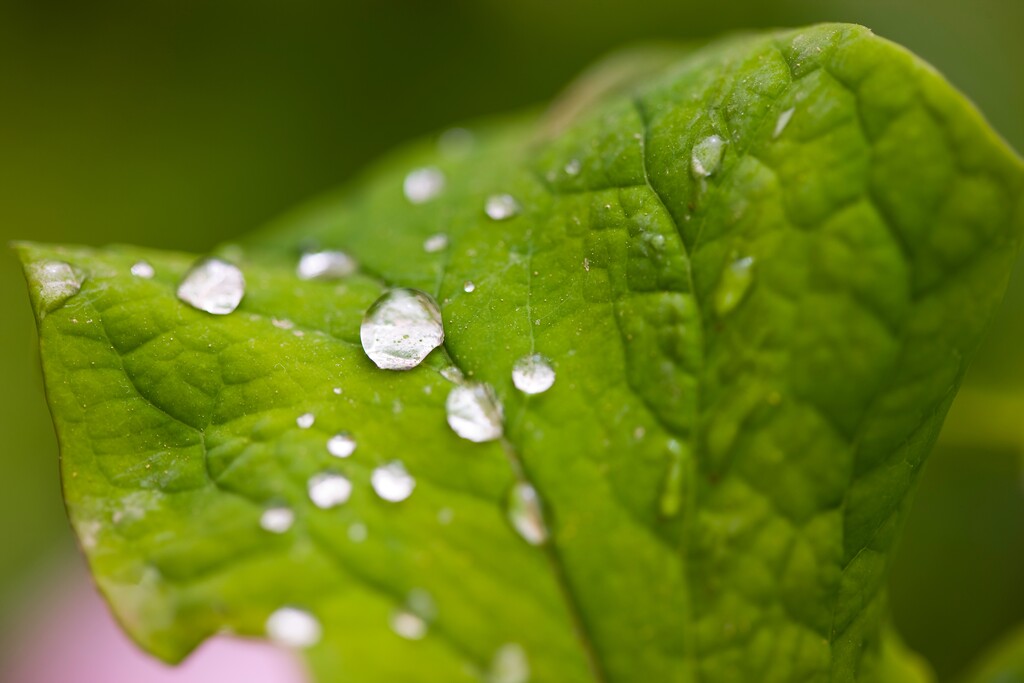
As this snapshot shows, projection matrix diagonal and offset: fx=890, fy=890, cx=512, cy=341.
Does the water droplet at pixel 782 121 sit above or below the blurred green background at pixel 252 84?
above

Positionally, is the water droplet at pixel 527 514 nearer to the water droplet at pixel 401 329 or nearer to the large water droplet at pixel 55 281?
the water droplet at pixel 401 329

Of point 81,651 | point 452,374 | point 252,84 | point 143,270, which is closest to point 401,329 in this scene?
point 452,374

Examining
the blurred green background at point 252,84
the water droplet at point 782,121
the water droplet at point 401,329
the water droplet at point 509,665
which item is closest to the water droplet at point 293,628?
the water droplet at point 509,665

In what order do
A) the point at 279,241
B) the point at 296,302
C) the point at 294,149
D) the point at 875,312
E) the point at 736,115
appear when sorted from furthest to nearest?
1. the point at 294,149
2. the point at 279,241
3. the point at 296,302
4. the point at 736,115
5. the point at 875,312

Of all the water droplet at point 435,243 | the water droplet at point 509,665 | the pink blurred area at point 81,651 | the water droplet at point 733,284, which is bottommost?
the pink blurred area at point 81,651

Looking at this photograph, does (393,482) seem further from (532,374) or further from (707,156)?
(707,156)

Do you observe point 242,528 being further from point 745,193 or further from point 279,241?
point 279,241

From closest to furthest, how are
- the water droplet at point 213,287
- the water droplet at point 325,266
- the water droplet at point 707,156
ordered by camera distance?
the water droplet at point 707,156 → the water droplet at point 213,287 → the water droplet at point 325,266

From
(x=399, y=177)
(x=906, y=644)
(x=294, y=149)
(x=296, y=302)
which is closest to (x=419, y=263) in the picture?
(x=296, y=302)
